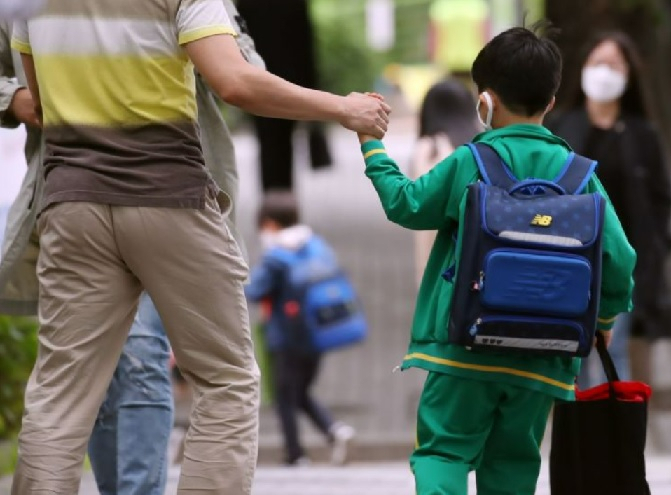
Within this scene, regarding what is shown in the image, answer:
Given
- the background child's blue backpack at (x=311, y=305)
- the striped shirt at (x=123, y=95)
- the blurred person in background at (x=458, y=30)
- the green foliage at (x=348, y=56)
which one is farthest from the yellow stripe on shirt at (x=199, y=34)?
the green foliage at (x=348, y=56)

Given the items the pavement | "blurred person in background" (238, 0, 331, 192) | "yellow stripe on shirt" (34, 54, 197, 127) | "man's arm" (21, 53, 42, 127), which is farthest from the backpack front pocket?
"blurred person in background" (238, 0, 331, 192)

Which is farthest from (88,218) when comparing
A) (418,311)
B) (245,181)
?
(245,181)

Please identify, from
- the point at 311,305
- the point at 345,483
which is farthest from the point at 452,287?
the point at 311,305

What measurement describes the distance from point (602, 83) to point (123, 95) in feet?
13.4

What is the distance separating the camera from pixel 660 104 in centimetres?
1817

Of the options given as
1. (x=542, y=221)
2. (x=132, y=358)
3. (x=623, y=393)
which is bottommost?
(x=623, y=393)

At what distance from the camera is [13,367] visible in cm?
Result: 747

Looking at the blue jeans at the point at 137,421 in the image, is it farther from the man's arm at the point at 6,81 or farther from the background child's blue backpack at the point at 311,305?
the background child's blue backpack at the point at 311,305

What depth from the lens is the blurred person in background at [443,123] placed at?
7.48 metres

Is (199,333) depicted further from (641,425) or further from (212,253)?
(641,425)

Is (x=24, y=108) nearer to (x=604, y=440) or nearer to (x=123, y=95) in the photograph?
(x=123, y=95)

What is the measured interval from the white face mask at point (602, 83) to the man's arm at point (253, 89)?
368 cm

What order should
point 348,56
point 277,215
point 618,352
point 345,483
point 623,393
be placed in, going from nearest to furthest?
point 623,393 → point 345,483 → point 618,352 → point 277,215 → point 348,56

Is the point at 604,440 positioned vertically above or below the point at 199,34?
below
